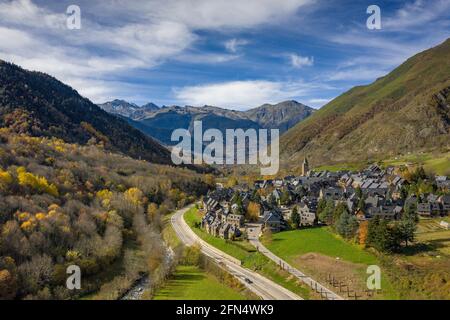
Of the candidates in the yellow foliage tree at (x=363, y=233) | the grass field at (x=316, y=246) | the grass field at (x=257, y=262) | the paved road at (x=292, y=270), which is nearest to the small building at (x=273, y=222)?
the grass field at (x=316, y=246)

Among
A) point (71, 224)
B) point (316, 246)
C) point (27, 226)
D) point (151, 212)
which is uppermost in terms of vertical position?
point (27, 226)

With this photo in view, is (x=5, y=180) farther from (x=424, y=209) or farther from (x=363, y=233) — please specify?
(x=424, y=209)

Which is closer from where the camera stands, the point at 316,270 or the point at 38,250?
the point at 316,270

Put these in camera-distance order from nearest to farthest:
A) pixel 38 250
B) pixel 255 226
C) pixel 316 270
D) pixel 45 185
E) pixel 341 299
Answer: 1. pixel 341 299
2. pixel 316 270
3. pixel 38 250
4. pixel 255 226
5. pixel 45 185

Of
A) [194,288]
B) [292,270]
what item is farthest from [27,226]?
[292,270]

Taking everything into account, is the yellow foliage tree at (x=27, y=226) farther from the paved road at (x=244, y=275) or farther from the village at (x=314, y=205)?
the village at (x=314, y=205)

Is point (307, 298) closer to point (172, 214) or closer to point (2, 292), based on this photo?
point (2, 292)
